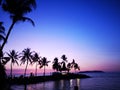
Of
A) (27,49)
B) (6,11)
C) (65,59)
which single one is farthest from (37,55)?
(6,11)

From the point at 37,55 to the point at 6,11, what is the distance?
7079cm

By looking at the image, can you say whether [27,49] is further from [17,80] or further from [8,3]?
[8,3]

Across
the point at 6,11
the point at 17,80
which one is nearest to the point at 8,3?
the point at 6,11

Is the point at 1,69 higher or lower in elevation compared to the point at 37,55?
lower

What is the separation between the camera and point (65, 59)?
115938 millimetres

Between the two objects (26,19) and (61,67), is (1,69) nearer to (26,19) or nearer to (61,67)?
(26,19)

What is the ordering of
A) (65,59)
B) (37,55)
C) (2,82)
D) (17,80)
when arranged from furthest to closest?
(65,59) < (37,55) < (17,80) < (2,82)

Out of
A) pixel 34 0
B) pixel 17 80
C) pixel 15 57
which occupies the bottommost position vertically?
pixel 17 80

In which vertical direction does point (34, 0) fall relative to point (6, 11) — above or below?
above

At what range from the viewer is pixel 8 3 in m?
19.7

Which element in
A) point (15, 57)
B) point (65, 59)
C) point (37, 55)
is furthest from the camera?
point (65, 59)

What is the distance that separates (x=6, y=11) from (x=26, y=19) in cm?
264

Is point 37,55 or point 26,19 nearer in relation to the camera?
point 26,19

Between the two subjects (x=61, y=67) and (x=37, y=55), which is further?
(x=61, y=67)
